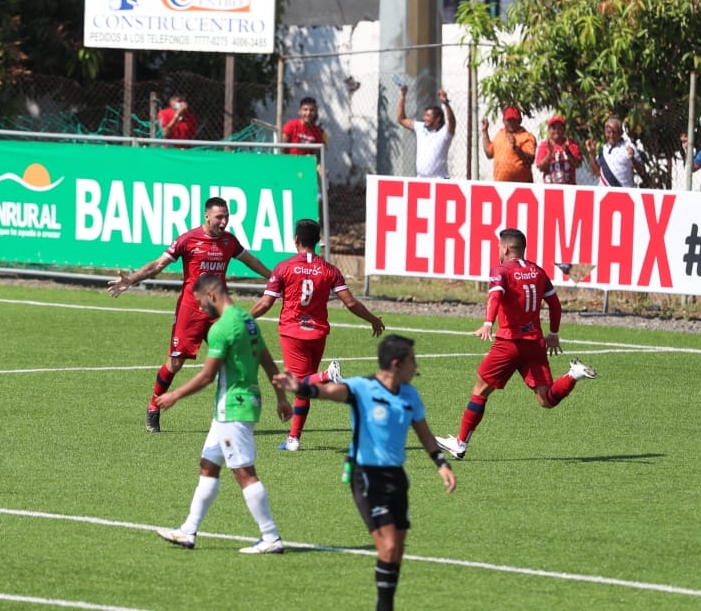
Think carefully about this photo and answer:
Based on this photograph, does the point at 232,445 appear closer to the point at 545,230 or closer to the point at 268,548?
the point at 268,548

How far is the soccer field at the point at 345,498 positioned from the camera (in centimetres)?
935

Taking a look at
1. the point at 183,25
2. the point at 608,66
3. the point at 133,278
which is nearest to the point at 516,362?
the point at 133,278

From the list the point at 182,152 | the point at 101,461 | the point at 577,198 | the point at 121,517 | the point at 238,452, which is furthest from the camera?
the point at 182,152

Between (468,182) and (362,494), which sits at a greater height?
(468,182)

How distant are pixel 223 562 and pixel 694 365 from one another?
391 inches

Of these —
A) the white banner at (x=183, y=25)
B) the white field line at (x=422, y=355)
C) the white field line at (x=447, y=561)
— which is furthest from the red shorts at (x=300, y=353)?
the white banner at (x=183, y=25)

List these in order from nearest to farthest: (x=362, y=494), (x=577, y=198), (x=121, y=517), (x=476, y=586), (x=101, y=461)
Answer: (x=362, y=494)
(x=476, y=586)
(x=121, y=517)
(x=101, y=461)
(x=577, y=198)

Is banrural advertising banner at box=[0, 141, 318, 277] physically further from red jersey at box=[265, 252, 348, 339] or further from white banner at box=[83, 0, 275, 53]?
red jersey at box=[265, 252, 348, 339]

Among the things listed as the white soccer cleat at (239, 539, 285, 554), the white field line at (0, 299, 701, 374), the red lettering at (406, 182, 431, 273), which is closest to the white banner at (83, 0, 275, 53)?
the red lettering at (406, 182, 431, 273)

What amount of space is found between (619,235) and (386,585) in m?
13.6

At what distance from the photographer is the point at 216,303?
1027 cm

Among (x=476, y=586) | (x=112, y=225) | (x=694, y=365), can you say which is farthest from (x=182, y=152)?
(x=476, y=586)

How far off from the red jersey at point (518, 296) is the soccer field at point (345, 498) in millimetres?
1028

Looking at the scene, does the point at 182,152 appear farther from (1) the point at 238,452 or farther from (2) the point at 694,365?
(1) the point at 238,452
